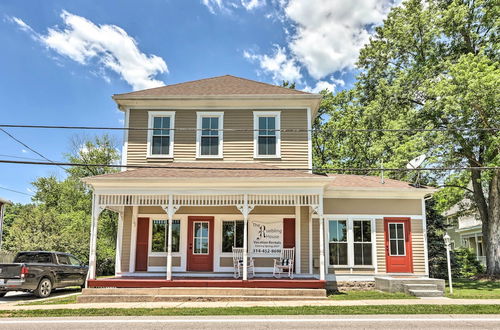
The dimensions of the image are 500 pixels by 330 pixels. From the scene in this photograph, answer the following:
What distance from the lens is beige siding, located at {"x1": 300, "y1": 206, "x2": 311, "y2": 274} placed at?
13.9m

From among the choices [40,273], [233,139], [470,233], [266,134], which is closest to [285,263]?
[266,134]

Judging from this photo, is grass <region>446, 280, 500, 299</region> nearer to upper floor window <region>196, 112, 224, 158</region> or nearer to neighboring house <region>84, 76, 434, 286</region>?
neighboring house <region>84, 76, 434, 286</region>

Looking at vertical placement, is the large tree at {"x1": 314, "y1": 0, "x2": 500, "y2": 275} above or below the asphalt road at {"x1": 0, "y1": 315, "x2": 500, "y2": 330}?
above

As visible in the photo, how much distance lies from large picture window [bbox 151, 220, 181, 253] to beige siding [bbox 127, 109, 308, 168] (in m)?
2.36

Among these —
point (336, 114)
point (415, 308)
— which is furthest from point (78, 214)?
point (415, 308)

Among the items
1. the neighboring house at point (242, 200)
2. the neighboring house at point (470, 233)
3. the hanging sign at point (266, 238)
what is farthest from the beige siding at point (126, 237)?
the neighboring house at point (470, 233)

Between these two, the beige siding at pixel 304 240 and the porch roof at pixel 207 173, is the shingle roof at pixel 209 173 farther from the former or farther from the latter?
the beige siding at pixel 304 240

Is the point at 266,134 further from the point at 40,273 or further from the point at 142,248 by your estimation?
the point at 40,273

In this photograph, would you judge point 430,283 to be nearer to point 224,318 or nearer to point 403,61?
point 224,318

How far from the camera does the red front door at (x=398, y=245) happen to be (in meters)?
14.0

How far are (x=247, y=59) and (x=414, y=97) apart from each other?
8.94m

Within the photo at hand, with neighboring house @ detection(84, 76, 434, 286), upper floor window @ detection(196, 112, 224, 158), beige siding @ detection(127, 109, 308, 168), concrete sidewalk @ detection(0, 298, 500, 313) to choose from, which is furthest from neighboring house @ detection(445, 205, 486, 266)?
upper floor window @ detection(196, 112, 224, 158)

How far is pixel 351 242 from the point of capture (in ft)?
46.5

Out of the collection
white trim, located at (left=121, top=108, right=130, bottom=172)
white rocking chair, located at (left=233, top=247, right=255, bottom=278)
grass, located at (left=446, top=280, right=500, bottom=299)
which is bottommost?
grass, located at (left=446, top=280, right=500, bottom=299)
